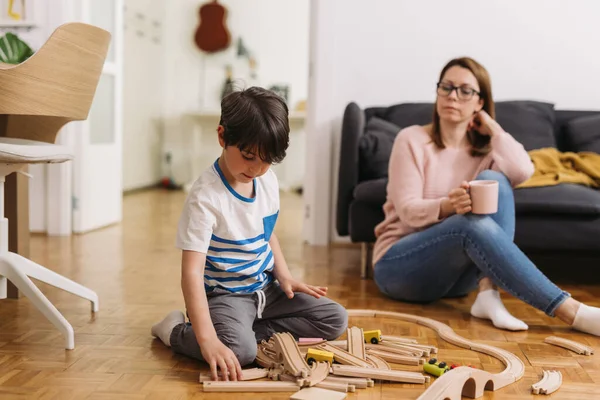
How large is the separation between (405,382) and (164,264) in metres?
1.75

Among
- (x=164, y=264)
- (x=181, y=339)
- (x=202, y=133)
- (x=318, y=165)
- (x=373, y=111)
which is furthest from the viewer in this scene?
(x=202, y=133)

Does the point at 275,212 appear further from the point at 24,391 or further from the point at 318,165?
the point at 318,165

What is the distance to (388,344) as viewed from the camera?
6.45 ft

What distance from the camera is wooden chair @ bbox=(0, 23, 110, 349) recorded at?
1.98 meters

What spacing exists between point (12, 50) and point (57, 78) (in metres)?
1.54

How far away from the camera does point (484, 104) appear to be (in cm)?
253

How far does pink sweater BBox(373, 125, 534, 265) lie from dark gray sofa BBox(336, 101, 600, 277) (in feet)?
1.63

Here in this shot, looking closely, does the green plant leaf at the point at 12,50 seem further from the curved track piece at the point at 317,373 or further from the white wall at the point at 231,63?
the white wall at the point at 231,63

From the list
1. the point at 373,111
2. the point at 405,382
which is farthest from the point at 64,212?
the point at 405,382

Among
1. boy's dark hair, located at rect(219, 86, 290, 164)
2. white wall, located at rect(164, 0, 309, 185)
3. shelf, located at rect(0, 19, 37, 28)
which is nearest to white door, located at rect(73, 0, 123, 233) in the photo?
shelf, located at rect(0, 19, 37, 28)

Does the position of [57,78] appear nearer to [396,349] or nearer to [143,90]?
A: [396,349]

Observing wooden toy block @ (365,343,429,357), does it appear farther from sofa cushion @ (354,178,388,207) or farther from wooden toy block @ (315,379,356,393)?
sofa cushion @ (354,178,388,207)

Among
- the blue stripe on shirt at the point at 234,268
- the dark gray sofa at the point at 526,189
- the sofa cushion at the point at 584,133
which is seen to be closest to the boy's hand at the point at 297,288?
the blue stripe on shirt at the point at 234,268

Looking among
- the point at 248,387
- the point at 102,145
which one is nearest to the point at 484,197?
the point at 248,387
